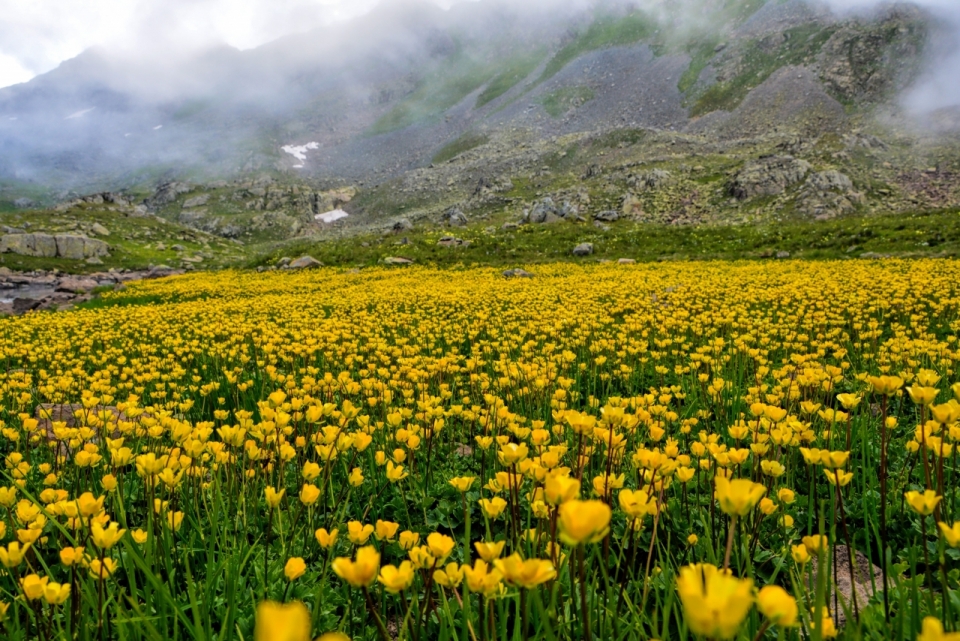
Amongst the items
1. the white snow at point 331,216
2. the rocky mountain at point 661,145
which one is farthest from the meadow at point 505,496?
the white snow at point 331,216

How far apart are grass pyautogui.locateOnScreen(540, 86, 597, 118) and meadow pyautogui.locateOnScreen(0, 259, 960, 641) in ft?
495

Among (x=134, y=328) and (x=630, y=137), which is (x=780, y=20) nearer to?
(x=630, y=137)

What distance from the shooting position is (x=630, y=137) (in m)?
98.8

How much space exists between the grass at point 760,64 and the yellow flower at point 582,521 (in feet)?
422

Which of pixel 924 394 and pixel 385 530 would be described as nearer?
pixel 385 530

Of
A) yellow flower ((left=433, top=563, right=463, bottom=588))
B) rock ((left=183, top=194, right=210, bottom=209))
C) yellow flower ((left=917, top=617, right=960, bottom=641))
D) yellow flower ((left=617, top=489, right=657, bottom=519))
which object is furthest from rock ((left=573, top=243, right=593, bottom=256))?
rock ((left=183, top=194, right=210, bottom=209))

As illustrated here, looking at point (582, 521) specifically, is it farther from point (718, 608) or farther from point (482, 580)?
point (482, 580)

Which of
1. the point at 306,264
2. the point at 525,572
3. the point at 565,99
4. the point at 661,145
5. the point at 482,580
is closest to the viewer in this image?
the point at 525,572

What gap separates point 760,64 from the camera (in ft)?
391

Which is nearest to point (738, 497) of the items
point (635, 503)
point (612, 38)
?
point (635, 503)

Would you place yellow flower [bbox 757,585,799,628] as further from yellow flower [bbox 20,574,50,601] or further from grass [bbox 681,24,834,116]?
grass [bbox 681,24,834,116]

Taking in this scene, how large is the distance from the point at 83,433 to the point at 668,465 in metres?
3.42

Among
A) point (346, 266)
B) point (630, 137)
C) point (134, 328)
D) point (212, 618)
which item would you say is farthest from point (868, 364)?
point (630, 137)

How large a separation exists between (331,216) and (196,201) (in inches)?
1936
